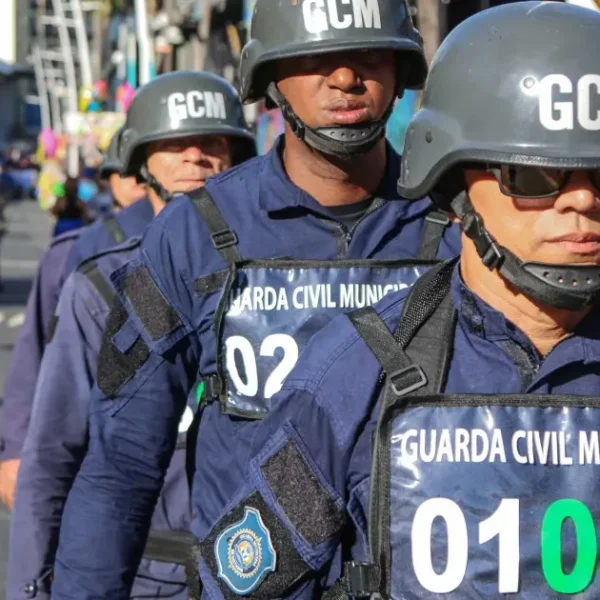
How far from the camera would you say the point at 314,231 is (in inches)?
158

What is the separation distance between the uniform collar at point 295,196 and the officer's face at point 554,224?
114 cm

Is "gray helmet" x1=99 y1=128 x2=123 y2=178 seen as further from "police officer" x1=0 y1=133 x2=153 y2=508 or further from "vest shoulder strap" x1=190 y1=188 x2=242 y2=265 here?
"vest shoulder strap" x1=190 y1=188 x2=242 y2=265

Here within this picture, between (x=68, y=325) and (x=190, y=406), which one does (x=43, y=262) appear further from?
(x=190, y=406)

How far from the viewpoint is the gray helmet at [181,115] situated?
564cm

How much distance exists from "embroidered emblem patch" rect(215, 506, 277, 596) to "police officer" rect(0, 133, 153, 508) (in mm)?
2749

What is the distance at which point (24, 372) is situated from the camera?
6.09 meters

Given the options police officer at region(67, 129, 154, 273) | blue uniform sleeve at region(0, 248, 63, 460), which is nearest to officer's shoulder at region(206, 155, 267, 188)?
police officer at region(67, 129, 154, 273)

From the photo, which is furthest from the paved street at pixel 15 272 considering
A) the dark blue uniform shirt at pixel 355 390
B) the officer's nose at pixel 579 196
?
the officer's nose at pixel 579 196

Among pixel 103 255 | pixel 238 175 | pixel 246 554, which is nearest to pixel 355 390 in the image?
pixel 246 554

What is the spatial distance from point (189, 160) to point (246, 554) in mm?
2886

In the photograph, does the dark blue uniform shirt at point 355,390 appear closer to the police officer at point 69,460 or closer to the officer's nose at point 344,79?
the officer's nose at point 344,79

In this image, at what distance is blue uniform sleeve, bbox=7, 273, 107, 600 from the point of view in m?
4.82

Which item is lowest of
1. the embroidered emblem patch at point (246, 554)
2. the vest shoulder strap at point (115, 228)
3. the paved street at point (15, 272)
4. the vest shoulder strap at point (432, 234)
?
the paved street at point (15, 272)

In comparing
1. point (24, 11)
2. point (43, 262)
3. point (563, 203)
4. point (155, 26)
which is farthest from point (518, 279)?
point (24, 11)
